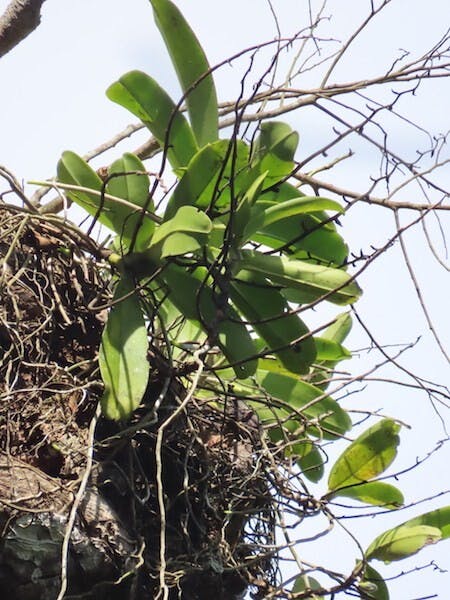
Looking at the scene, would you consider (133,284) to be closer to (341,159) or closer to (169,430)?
(169,430)

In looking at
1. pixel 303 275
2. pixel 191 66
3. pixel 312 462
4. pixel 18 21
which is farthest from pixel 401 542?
pixel 18 21

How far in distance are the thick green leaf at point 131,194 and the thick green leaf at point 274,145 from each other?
167 mm

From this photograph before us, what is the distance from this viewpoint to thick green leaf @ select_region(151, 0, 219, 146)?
156 cm

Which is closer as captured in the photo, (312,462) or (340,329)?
(312,462)

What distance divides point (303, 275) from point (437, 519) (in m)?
0.48

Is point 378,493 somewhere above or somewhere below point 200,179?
below

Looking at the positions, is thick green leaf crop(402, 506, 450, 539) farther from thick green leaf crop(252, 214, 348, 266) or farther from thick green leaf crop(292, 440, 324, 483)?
thick green leaf crop(252, 214, 348, 266)

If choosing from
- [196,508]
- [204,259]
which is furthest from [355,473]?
[204,259]

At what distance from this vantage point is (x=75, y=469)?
55.2 inches

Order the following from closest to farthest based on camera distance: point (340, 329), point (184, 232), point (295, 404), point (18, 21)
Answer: point (184, 232) < point (18, 21) < point (295, 404) < point (340, 329)

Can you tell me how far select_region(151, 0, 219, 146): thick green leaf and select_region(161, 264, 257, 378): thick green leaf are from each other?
0.22m

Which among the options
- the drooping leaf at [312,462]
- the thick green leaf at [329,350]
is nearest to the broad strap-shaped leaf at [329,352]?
the thick green leaf at [329,350]

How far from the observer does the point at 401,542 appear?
1.65 meters

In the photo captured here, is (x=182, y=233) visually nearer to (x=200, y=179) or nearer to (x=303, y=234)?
(x=200, y=179)
